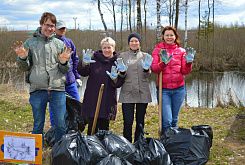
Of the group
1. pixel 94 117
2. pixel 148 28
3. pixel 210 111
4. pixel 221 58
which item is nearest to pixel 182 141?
pixel 94 117

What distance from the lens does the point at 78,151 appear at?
11.1 ft

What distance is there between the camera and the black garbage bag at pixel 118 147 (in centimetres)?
347

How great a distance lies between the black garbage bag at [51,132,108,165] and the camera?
10.8ft

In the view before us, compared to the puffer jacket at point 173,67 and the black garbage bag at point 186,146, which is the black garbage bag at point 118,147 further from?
the puffer jacket at point 173,67

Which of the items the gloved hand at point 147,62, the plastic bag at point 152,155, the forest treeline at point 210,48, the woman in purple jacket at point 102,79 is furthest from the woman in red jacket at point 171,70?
the forest treeline at point 210,48

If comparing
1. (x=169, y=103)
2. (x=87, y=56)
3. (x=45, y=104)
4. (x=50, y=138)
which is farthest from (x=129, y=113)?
(x=50, y=138)

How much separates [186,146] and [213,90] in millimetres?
8992

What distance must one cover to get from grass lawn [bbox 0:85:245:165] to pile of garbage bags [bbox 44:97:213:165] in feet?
1.33

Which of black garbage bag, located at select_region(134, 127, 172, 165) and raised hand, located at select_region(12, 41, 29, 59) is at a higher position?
raised hand, located at select_region(12, 41, 29, 59)

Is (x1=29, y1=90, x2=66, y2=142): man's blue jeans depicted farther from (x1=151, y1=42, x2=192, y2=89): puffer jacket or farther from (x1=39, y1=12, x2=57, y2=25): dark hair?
(x1=151, y1=42, x2=192, y2=89): puffer jacket

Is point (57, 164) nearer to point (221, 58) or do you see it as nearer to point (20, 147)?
point (20, 147)

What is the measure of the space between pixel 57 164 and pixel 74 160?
0.65 feet

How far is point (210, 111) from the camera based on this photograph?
24.6 ft

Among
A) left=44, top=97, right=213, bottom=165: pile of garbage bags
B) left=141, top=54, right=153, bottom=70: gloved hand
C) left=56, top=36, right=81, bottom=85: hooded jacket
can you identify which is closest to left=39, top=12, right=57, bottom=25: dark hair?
left=56, top=36, right=81, bottom=85: hooded jacket
